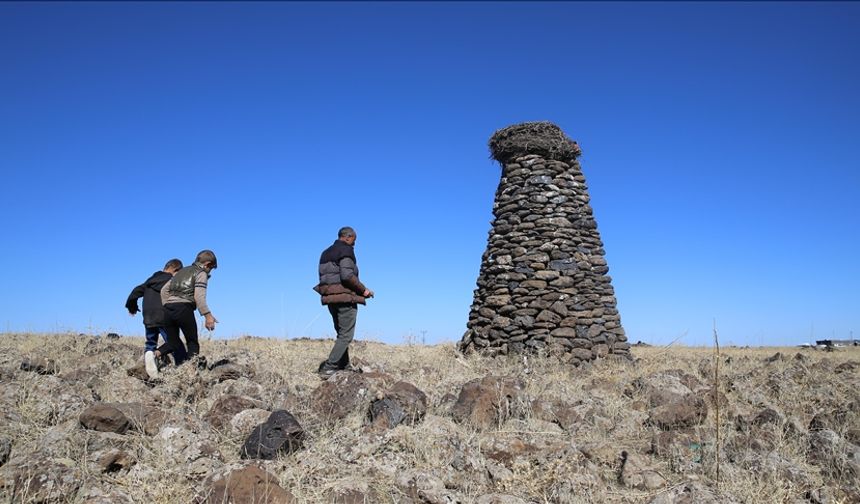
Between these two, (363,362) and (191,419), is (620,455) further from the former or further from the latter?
(363,362)

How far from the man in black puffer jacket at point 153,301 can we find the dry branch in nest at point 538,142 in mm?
5876

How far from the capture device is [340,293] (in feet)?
23.6

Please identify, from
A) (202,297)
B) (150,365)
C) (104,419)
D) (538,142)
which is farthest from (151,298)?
(538,142)

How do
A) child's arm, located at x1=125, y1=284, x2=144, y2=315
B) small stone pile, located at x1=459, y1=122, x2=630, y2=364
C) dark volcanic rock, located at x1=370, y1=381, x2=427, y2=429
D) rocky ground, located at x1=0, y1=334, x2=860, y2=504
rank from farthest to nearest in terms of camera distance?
small stone pile, located at x1=459, y1=122, x2=630, y2=364 < child's arm, located at x1=125, y1=284, x2=144, y2=315 < dark volcanic rock, located at x1=370, y1=381, x2=427, y2=429 < rocky ground, located at x1=0, y1=334, x2=860, y2=504

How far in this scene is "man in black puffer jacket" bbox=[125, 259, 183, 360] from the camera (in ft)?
24.0

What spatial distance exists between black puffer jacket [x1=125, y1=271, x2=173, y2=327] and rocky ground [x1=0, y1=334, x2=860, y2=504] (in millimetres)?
624

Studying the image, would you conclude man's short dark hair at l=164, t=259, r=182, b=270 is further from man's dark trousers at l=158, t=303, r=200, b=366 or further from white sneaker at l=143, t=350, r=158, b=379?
white sneaker at l=143, t=350, r=158, b=379

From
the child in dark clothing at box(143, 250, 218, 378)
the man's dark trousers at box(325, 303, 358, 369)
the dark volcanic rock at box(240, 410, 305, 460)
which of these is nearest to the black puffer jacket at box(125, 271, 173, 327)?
the child in dark clothing at box(143, 250, 218, 378)

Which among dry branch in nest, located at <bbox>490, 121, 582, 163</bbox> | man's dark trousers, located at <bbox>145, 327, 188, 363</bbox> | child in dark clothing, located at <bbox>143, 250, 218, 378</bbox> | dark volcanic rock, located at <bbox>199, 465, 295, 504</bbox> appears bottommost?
dark volcanic rock, located at <bbox>199, 465, 295, 504</bbox>

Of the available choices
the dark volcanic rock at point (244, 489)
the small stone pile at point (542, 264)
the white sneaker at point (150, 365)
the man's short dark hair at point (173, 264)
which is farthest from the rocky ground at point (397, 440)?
the small stone pile at point (542, 264)

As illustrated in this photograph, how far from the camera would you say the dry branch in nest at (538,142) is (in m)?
10.8

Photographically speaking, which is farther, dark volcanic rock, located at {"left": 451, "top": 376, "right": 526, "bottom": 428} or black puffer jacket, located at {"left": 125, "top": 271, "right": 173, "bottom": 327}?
black puffer jacket, located at {"left": 125, "top": 271, "right": 173, "bottom": 327}

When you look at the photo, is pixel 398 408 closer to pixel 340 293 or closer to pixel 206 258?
pixel 340 293

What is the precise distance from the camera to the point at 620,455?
4902 millimetres
